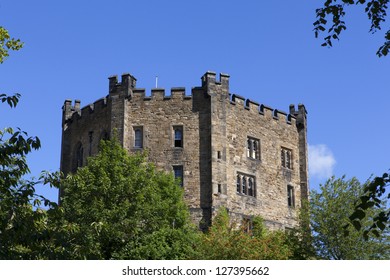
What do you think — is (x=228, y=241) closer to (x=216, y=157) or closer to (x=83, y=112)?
(x=216, y=157)

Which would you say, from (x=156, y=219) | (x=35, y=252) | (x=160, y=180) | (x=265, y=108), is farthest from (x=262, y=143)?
(x=35, y=252)

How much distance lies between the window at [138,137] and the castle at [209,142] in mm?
67

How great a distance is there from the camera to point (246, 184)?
5206cm

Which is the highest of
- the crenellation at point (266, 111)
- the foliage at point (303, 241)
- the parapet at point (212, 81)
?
the parapet at point (212, 81)

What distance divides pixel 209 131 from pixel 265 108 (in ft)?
21.0

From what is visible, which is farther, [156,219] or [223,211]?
[223,211]

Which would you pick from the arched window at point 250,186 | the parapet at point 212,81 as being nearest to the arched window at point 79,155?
the parapet at point 212,81

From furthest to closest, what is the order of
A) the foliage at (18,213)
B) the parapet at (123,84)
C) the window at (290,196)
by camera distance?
the window at (290,196) → the parapet at (123,84) → the foliage at (18,213)

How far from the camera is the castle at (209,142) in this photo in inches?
1970

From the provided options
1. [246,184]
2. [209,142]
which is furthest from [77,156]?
[246,184]

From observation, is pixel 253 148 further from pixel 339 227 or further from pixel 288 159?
pixel 339 227

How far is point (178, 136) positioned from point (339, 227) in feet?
42.5

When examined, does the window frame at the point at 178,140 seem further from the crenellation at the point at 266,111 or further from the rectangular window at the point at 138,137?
the crenellation at the point at 266,111
